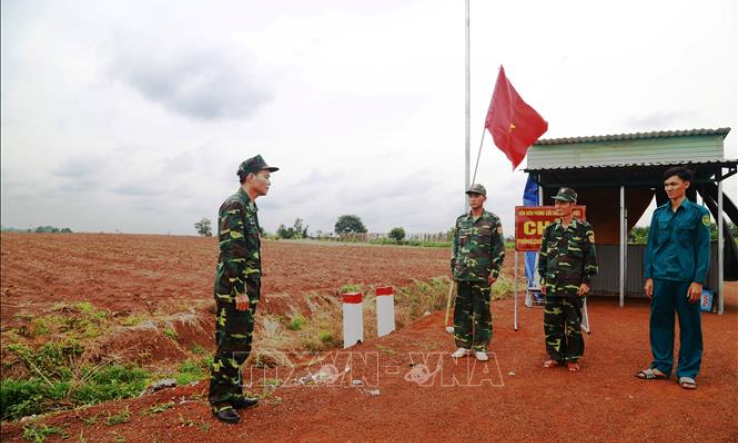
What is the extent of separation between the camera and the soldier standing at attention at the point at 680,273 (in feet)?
13.7

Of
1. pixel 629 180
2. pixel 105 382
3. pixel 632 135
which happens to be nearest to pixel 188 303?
pixel 105 382

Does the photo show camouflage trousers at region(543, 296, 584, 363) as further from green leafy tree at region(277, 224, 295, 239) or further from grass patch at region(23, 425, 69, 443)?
green leafy tree at region(277, 224, 295, 239)

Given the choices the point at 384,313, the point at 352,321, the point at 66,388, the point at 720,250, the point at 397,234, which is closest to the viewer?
the point at 66,388

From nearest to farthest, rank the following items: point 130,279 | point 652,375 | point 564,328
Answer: point 652,375
point 564,328
point 130,279

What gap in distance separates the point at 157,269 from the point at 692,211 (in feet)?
47.3

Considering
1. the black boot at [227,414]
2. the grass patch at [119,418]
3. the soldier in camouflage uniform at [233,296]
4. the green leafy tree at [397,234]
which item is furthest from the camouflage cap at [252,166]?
the green leafy tree at [397,234]

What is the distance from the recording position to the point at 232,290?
141 inches

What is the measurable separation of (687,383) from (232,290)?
4296 mm

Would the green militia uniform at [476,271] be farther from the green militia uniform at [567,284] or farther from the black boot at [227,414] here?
the black boot at [227,414]

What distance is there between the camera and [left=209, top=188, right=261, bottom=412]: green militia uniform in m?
3.58

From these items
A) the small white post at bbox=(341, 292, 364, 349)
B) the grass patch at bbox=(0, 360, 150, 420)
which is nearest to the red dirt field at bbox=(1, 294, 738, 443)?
the small white post at bbox=(341, 292, 364, 349)

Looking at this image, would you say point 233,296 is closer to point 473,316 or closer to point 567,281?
point 473,316

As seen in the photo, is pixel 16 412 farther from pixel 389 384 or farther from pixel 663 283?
pixel 663 283

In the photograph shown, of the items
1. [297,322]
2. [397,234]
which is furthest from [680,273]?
[397,234]
